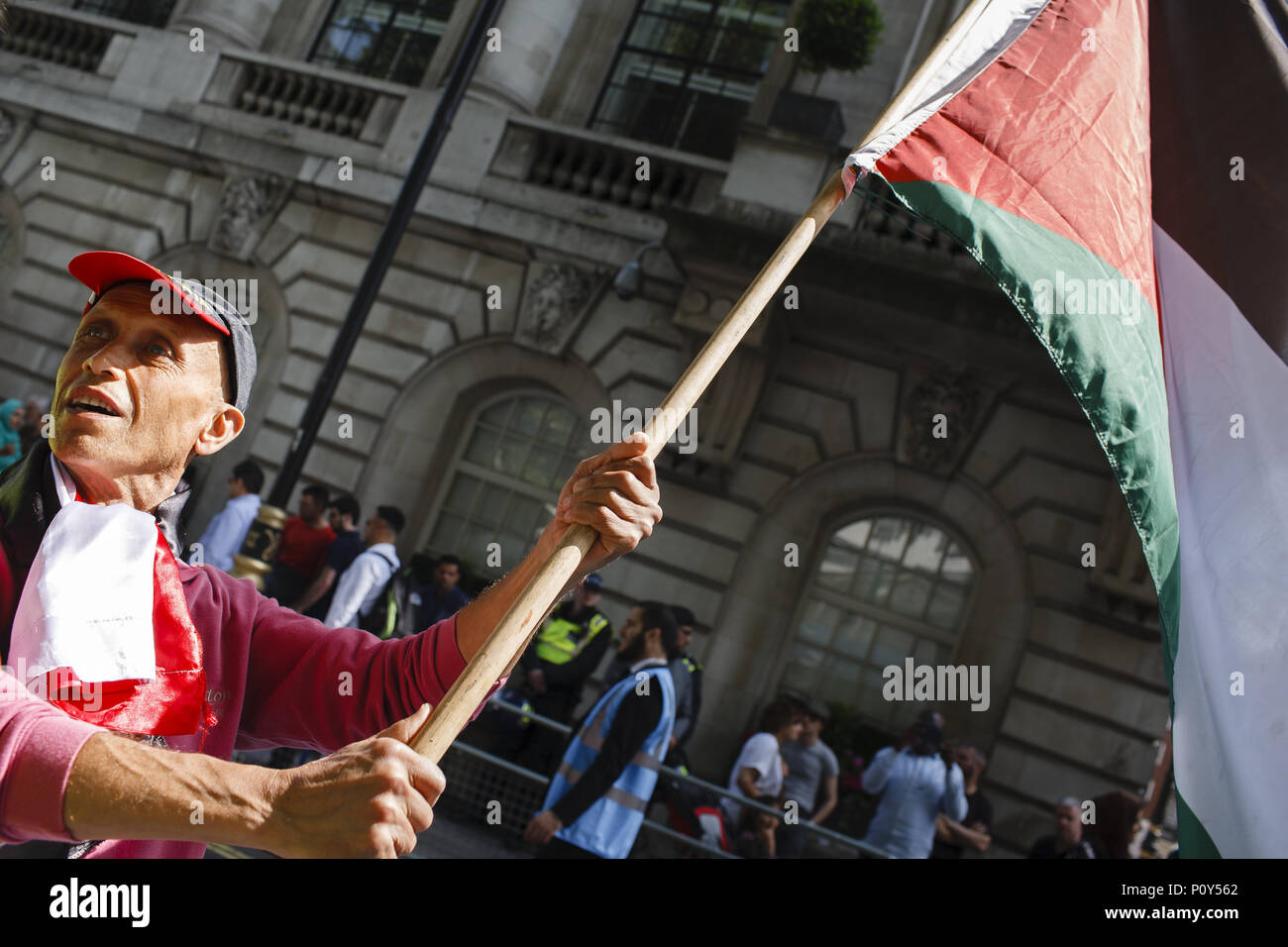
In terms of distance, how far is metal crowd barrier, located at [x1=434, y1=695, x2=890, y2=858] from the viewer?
21.8 ft

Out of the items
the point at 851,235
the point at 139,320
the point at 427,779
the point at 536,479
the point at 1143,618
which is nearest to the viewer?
the point at 427,779

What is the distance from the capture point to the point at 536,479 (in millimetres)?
12117

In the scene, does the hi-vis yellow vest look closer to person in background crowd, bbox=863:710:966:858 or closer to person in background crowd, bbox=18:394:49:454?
person in background crowd, bbox=863:710:966:858

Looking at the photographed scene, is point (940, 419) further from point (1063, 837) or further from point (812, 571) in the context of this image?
point (1063, 837)

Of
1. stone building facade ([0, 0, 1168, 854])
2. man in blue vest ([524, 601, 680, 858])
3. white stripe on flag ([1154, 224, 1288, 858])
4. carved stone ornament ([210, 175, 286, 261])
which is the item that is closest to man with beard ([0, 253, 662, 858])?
white stripe on flag ([1154, 224, 1288, 858])

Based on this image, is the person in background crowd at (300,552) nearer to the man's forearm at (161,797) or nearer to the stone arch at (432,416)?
the stone arch at (432,416)

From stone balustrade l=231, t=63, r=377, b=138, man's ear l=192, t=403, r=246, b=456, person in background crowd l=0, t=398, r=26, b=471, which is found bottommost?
person in background crowd l=0, t=398, r=26, b=471

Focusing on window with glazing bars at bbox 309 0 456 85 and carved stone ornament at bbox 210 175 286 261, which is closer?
carved stone ornament at bbox 210 175 286 261

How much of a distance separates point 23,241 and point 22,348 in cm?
162

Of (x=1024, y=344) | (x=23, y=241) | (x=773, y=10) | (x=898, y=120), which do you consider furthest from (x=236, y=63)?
(x=898, y=120)

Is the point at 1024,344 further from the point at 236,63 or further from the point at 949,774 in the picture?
the point at 236,63

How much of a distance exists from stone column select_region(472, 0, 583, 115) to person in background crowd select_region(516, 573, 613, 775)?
691 centimetres

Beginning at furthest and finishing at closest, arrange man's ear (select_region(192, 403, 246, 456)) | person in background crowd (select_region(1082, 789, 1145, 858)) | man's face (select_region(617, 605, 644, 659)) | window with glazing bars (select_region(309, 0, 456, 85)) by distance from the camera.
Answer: window with glazing bars (select_region(309, 0, 456, 85))
man's face (select_region(617, 605, 644, 659))
person in background crowd (select_region(1082, 789, 1145, 858))
man's ear (select_region(192, 403, 246, 456))

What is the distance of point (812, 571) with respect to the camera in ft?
35.9
